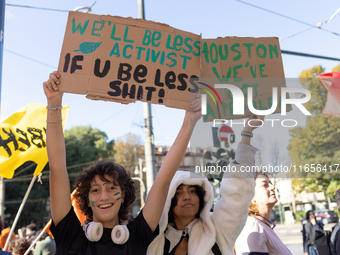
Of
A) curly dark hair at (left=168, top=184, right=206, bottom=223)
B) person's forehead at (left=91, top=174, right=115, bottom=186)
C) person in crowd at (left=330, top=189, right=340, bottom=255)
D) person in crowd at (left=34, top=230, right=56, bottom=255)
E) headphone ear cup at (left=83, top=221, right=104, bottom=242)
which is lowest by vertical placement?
person in crowd at (left=34, top=230, right=56, bottom=255)

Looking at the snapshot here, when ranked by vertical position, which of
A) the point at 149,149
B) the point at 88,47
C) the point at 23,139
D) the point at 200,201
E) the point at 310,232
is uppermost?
the point at 149,149

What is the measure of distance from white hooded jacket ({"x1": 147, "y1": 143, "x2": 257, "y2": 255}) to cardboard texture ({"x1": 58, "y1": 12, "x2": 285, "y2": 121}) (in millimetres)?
395

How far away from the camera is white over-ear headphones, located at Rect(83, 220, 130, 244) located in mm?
1946

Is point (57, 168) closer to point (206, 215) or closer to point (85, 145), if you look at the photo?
point (206, 215)

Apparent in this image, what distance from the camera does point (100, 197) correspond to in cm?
212

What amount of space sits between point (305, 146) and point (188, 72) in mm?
17771

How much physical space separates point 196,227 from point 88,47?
5.16ft

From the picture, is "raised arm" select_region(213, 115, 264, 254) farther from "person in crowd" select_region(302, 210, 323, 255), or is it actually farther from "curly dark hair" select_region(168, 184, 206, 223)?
"person in crowd" select_region(302, 210, 323, 255)

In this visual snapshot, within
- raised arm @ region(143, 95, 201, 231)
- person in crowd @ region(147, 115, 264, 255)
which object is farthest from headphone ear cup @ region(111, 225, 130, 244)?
person in crowd @ region(147, 115, 264, 255)

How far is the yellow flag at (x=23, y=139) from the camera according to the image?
4.41m

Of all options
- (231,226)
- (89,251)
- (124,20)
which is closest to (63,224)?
(89,251)

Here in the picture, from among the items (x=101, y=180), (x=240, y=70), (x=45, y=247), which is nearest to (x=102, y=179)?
(x=101, y=180)

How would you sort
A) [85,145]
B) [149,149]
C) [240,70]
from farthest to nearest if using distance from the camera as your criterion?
[85,145] → [149,149] → [240,70]

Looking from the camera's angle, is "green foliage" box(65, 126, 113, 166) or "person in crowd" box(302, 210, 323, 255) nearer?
"person in crowd" box(302, 210, 323, 255)
